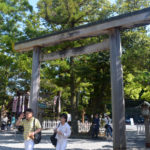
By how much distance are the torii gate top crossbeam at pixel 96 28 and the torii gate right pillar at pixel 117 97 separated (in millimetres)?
290

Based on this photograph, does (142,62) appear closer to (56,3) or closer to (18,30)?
(56,3)

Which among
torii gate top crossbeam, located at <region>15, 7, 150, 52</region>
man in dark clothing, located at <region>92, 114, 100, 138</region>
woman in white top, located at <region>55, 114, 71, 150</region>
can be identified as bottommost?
man in dark clothing, located at <region>92, 114, 100, 138</region>

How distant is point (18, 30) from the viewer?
14.0 meters

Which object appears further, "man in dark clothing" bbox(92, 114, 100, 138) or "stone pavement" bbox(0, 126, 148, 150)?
"man in dark clothing" bbox(92, 114, 100, 138)

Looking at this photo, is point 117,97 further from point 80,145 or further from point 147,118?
point 80,145

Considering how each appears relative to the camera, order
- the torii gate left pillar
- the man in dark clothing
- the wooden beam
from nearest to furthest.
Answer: the wooden beam → the torii gate left pillar → the man in dark clothing

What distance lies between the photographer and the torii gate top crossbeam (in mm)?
5469

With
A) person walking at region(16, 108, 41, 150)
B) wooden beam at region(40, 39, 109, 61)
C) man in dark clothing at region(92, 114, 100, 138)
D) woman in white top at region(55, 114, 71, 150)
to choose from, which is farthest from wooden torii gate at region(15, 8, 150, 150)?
man in dark clothing at region(92, 114, 100, 138)

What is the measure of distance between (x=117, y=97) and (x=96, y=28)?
234 cm

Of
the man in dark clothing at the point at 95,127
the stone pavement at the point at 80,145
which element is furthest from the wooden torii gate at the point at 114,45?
the man in dark clothing at the point at 95,127

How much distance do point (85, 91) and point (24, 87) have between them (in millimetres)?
6088

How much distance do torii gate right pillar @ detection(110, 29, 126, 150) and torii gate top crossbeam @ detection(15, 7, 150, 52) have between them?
0.29 meters

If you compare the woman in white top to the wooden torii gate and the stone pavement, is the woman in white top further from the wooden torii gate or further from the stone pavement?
the stone pavement

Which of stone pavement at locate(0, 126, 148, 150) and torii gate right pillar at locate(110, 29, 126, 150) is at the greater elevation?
torii gate right pillar at locate(110, 29, 126, 150)
